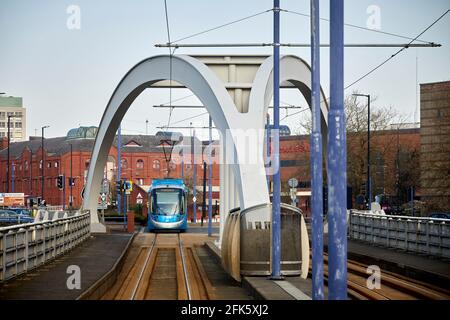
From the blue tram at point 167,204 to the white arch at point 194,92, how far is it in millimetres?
5412

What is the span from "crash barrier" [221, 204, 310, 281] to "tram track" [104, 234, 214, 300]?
1225 millimetres

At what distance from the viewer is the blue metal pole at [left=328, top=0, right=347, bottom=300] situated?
10.4 m

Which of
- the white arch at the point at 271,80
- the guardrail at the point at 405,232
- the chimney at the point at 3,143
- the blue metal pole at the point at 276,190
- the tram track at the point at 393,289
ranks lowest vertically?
the tram track at the point at 393,289

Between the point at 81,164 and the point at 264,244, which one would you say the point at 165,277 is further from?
the point at 81,164

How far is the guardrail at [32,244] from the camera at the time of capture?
791 inches

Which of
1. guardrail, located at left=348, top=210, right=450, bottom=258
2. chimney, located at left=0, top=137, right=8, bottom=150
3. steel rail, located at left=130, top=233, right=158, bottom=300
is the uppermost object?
chimney, located at left=0, top=137, right=8, bottom=150

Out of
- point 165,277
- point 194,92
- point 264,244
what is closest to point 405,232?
point 165,277

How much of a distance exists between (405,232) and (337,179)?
24.5 m

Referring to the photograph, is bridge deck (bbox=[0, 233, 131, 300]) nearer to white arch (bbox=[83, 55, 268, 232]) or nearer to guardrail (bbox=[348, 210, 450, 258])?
white arch (bbox=[83, 55, 268, 232])

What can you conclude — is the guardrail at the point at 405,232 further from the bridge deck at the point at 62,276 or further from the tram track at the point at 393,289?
the bridge deck at the point at 62,276

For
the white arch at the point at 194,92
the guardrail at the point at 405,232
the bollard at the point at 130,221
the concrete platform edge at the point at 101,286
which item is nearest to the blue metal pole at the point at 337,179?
the concrete platform edge at the point at 101,286

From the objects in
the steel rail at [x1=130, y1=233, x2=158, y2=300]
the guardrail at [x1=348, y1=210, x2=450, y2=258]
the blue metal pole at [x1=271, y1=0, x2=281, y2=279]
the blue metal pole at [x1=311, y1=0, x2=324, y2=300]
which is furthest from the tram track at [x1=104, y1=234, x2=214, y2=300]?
the guardrail at [x1=348, y1=210, x2=450, y2=258]

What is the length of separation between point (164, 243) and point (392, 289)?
27.9 meters

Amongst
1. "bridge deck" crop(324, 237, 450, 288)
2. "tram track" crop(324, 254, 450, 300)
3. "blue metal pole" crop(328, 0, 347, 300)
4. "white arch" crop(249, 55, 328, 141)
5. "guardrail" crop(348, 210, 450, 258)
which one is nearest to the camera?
"blue metal pole" crop(328, 0, 347, 300)
